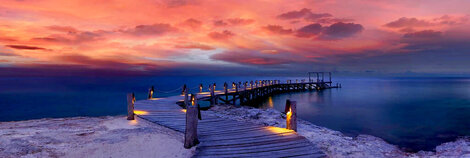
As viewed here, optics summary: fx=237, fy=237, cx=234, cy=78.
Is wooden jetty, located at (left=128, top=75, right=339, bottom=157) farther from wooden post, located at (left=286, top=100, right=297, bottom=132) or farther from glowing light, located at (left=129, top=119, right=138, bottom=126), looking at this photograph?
glowing light, located at (left=129, top=119, right=138, bottom=126)

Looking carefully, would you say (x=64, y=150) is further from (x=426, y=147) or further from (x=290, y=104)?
(x=426, y=147)

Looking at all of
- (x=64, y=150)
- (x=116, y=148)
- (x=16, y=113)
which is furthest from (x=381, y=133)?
(x=16, y=113)

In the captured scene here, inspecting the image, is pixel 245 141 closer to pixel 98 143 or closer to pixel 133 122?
pixel 98 143

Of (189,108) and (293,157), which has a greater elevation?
(189,108)

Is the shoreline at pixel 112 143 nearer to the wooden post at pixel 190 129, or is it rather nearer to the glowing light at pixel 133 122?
the wooden post at pixel 190 129

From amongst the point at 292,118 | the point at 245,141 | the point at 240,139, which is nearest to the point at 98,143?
the point at 240,139

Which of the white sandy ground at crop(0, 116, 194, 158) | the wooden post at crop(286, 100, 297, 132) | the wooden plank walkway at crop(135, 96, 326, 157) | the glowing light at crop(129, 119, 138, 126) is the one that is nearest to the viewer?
the wooden plank walkway at crop(135, 96, 326, 157)

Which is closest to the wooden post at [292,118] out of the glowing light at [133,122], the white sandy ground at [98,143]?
the white sandy ground at [98,143]

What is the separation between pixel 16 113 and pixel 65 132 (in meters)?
30.0

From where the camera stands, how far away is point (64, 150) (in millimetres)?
7559

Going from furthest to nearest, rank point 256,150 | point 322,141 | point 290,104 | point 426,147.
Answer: point 426,147, point 322,141, point 290,104, point 256,150

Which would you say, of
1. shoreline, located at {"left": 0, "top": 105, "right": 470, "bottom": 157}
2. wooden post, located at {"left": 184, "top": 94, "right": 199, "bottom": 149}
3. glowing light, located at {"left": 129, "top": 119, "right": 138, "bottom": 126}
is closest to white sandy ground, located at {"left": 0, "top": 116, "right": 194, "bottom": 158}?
shoreline, located at {"left": 0, "top": 105, "right": 470, "bottom": 157}

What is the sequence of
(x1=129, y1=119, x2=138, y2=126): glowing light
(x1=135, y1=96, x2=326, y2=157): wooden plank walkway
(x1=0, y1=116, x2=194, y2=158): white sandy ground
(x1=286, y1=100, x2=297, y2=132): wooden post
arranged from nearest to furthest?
(x1=135, y1=96, x2=326, y2=157): wooden plank walkway, (x1=0, y1=116, x2=194, y2=158): white sandy ground, (x1=286, y1=100, x2=297, y2=132): wooden post, (x1=129, y1=119, x2=138, y2=126): glowing light

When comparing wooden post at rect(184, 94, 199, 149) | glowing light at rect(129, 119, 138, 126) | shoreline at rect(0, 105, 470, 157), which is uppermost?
wooden post at rect(184, 94, 199, 149)
